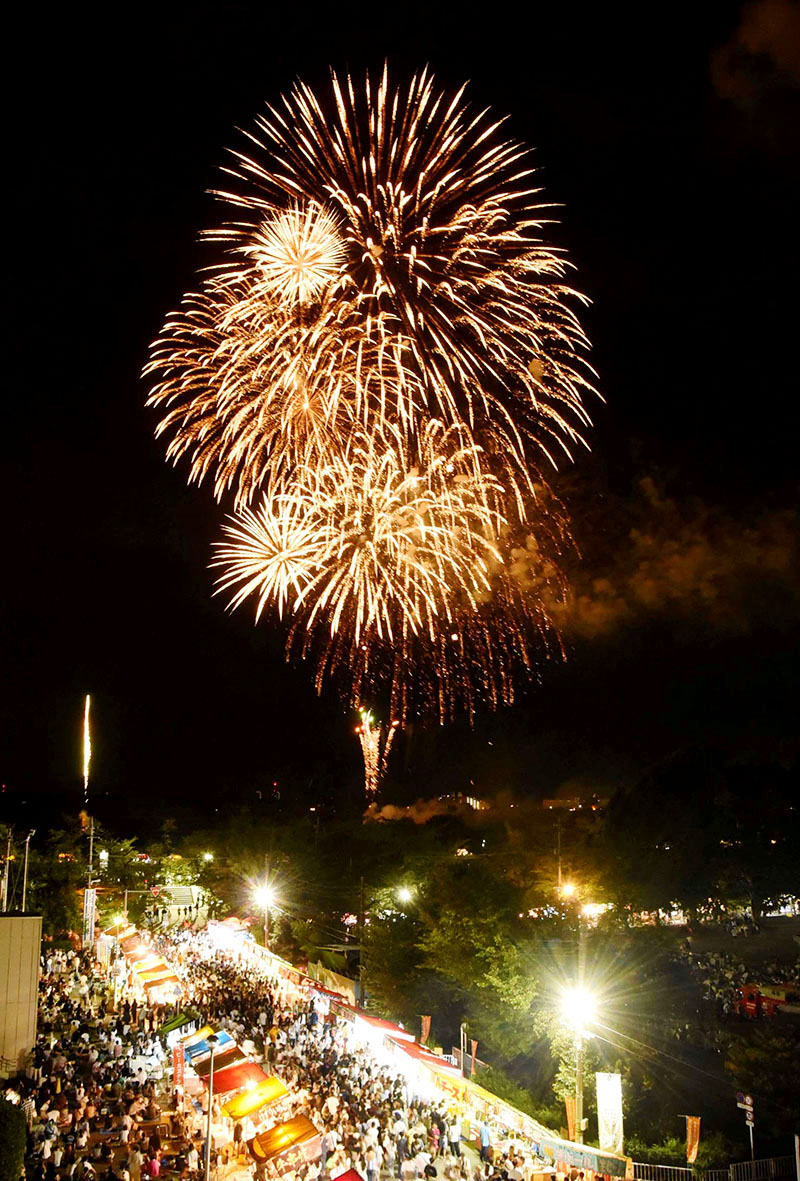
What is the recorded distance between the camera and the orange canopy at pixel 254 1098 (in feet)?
47.6

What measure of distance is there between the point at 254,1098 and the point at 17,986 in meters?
5.08

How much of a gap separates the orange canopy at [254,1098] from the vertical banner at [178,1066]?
2.27 m

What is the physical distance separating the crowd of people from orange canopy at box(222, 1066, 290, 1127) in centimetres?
21

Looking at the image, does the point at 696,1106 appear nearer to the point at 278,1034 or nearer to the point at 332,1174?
the point at 278,1034

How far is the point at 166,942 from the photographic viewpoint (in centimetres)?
3509

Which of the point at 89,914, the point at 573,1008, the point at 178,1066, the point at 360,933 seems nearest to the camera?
the point at 178,1066

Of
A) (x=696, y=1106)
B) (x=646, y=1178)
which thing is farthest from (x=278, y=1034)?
(x=696, y=1106)

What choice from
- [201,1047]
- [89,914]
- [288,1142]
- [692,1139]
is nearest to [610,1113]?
[692,1139]

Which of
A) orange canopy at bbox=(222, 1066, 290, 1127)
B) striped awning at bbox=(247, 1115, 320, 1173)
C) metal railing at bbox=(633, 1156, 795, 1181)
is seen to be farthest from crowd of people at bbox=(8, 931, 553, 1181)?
metal railing at bbox=(633, 1156, 795, 1181)

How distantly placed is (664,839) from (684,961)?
22.4ft

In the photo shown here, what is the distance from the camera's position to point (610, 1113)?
50.5 ft

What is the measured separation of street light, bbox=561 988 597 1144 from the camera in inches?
720

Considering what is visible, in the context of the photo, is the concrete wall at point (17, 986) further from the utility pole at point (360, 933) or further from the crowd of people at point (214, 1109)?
the utility pole at point (360, 933)

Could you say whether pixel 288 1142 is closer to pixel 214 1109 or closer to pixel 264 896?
pixel 214 1109
